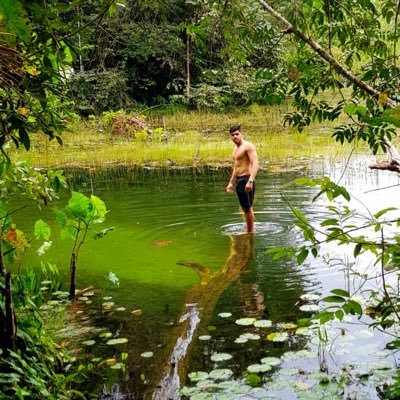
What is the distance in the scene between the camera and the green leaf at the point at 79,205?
5.15 metres

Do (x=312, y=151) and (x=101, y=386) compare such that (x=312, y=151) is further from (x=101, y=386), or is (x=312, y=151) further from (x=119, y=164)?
(x=101, y=386)

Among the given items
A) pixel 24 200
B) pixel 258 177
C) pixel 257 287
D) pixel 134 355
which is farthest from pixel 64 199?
pixel 134 355

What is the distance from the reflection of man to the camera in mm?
8305

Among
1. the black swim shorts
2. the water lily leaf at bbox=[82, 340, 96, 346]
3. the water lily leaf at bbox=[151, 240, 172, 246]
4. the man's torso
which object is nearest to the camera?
the water lily leaf at bbox=[82, 340, 96, 346]

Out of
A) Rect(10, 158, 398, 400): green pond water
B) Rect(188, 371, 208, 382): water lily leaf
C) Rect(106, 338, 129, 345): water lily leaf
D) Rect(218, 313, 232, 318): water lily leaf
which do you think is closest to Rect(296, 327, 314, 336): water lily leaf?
Rect(10, 158, 398, 400): green pond water

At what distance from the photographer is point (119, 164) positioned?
58.4 ft

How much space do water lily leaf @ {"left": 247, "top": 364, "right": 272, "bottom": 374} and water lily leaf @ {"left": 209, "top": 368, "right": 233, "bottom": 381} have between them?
0.15 m

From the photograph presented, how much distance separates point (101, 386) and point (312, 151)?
48.1ft

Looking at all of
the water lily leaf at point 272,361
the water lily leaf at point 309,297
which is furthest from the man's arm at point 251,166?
the water lily leaf at point 272,361

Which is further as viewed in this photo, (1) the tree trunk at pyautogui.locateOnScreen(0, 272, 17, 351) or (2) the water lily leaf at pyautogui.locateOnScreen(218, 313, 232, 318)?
(2) the water lily leaf at pyautogui.locateOnScreen(218, 313, 232, 318)

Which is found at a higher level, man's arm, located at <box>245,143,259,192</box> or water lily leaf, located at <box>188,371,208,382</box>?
man's arm, located at <box>245,143,259,192</box>

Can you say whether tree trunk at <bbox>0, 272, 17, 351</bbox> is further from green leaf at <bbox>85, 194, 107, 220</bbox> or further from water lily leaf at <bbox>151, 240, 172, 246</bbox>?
water lily leaf at <bbox>151, 240, 172, 246</bbox>

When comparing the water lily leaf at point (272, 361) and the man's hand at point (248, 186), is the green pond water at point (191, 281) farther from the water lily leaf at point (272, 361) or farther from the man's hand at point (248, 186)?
the man's hand at point (248, 186)

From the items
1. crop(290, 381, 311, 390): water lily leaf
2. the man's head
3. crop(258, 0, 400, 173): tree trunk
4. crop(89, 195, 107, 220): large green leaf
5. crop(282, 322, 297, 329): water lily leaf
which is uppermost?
crop(258, 0, 400, 173): tree trunk
